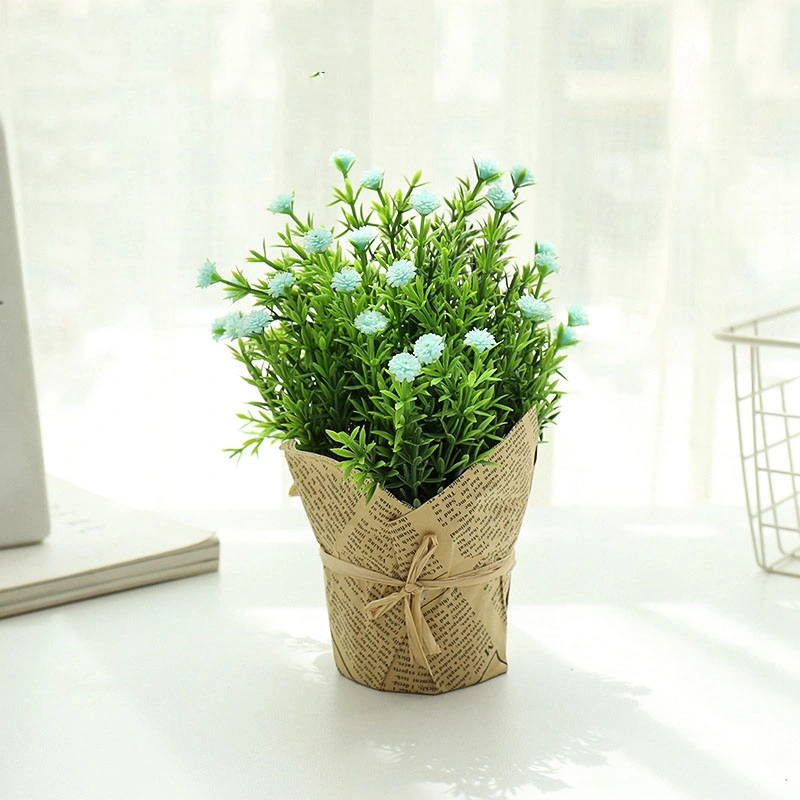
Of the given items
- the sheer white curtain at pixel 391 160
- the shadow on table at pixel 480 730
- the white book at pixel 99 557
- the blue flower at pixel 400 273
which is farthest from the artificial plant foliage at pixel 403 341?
the sheer white curtain at pixel 391 160

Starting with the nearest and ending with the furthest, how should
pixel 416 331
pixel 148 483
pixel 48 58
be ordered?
pixel 416 331
pixel 48 58
pixel 148 483

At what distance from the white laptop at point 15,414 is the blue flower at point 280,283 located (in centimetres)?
29

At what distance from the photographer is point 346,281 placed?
506 mm

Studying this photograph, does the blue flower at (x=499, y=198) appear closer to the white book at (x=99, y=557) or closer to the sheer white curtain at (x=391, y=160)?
the white book at (x=99, y=557)

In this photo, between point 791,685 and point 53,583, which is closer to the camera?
point 791,685

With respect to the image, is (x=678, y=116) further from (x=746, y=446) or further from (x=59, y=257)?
(x=59, y=257)

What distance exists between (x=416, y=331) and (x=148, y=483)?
3.80 ft

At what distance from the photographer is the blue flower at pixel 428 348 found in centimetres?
47

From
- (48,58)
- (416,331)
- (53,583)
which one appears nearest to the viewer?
(416,331)

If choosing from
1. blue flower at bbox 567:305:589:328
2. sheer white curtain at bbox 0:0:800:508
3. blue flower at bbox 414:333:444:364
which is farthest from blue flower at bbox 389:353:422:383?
sheer white curtain at bbox 0:0:800:508

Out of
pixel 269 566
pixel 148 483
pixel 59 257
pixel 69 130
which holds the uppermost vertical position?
pixel 69 130

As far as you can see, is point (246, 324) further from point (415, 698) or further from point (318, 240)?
point (415, 698)

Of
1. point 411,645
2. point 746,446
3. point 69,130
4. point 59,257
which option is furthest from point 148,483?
point 411,645

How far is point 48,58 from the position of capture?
147cm
